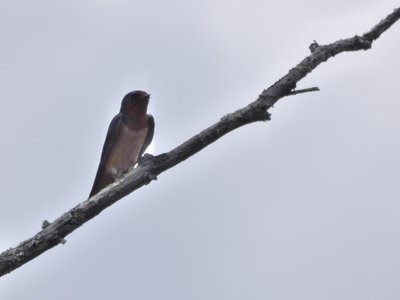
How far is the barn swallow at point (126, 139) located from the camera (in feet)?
41.8

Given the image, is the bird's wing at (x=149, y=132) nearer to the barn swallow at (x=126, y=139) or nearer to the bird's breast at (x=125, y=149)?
the barn swallow at (x=126, y=139)

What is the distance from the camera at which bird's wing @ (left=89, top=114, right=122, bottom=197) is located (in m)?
12.6

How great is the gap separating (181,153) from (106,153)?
7188 mm

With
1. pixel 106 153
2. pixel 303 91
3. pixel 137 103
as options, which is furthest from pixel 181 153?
pixel 137 103

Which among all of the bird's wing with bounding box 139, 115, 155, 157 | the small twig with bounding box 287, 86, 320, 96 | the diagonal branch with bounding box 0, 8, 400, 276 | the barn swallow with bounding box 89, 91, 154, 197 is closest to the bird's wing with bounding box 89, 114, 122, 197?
the barn swallow with bounding box 89, 91, 154, 197

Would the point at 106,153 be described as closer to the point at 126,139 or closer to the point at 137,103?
Answer: the point at 126,139

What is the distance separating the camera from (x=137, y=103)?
520 inches

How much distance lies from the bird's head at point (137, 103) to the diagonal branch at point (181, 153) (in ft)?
23.3

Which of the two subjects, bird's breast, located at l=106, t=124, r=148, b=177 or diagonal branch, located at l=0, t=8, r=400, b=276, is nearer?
diagonal branch, located at l=0, t=8, r=400, b=276

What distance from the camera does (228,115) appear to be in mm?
5977

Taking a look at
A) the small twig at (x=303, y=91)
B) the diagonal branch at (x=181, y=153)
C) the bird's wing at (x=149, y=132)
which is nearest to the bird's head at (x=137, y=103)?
the bird's wing at (x=149, y=132)

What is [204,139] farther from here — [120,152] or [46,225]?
[120,152]

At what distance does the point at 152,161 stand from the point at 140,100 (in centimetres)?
719

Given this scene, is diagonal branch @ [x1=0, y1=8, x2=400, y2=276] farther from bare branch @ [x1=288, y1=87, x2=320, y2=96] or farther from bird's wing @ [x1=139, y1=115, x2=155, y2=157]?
bird's wing @ [x1=139, y1=115, x2=155, y2=157]
